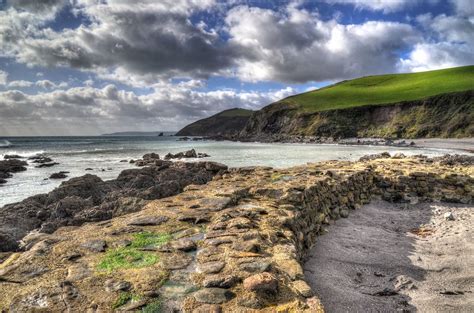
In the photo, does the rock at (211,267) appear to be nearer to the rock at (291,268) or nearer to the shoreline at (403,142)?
the rock at (291,268)

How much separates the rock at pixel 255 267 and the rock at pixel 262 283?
0.28m

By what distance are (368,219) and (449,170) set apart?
6714mm

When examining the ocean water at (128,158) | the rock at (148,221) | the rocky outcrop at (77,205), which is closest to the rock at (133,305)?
the rock at (148,221)

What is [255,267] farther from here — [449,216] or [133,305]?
[449,216]

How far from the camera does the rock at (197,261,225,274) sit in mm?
4676

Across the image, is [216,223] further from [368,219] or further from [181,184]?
[181,184]

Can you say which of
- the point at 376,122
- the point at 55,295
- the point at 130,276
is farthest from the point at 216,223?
the point at 376,122

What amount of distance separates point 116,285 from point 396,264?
6323 mm

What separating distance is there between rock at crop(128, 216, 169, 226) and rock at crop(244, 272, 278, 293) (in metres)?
3.17

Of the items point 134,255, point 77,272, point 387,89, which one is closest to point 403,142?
point 387,89

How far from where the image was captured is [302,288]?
423cm

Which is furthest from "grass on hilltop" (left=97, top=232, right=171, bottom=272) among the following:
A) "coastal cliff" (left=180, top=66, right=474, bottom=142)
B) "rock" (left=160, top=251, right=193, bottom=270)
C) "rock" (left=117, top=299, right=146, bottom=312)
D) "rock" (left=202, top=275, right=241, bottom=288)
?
"coastal cliff" (left=180, top=66, right=474, bottom=142)

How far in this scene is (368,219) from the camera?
11.3 meters

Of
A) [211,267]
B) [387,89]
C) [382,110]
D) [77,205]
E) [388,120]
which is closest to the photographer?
[211,267]
